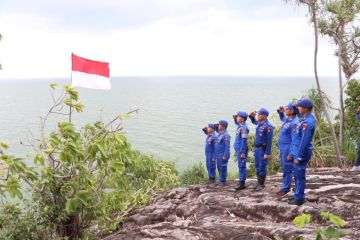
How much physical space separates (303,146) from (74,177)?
4882mm

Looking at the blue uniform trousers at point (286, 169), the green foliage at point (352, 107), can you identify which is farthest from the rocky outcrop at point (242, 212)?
the green foliage at point (352, 107)

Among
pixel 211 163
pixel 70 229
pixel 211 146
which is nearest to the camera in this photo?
pixel 70 229

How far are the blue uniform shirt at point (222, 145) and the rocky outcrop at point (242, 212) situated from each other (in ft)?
3.31

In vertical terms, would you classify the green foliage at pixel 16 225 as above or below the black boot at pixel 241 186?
below

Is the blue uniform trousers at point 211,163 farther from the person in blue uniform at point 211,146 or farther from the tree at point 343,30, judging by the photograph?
the tree at point 343,30

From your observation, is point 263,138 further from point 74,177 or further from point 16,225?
point 16,225

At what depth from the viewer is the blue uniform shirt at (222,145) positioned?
9.97m

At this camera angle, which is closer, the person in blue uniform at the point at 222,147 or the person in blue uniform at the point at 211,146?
the person in blue uniform at the point at 222,147

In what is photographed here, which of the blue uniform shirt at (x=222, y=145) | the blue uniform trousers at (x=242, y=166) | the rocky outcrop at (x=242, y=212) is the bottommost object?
the rocky outcrop at (x=242, y=212)

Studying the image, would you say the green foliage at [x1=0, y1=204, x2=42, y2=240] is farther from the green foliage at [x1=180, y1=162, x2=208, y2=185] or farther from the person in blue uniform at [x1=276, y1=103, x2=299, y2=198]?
the green foliage at [x1=180, y1=162, x2=208, y2=185]

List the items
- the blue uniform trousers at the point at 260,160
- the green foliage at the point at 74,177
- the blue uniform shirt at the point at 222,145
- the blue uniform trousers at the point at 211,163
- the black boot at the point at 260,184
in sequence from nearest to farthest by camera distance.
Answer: the green foliage at the point at 74,177 < the blue uniform trousers at the point at 260,160 < the black boot at the point at 260,184 < the blue uniform shirt at the point at 222,145 < the blue uniform trousers at the point at 211,163

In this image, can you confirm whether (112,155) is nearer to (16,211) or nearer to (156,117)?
(16,211)

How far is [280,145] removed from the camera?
8.38 metres

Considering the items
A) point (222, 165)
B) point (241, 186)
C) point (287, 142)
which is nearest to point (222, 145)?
point (222, 165)
